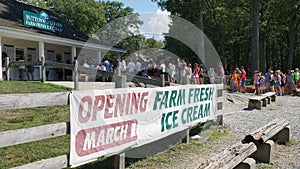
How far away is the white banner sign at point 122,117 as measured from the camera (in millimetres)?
3518

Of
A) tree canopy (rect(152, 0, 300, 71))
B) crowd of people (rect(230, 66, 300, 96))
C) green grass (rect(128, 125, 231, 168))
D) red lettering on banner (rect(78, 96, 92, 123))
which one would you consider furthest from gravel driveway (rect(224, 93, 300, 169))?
tree canopy (rect(152, 0, 300, 71))

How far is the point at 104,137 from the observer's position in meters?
3.86

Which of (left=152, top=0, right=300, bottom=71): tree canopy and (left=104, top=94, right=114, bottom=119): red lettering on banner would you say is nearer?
(left=104, top=94, right=114, bottom=119): red lettering on banner

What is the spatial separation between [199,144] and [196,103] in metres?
0.89

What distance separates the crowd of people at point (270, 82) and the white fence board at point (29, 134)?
51.6 ft

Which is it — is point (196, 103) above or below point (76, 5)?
below

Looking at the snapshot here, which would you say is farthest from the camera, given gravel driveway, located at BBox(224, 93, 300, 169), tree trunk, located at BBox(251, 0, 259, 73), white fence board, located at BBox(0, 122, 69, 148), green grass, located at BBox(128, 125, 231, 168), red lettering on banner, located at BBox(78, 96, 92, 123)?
tree trunk, located at BBox(251, 0, 259, 73)

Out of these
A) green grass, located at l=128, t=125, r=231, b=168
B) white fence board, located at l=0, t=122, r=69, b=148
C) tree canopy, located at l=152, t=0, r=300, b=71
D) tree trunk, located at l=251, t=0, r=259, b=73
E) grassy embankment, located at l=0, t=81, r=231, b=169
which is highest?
tree canopy, located at l=152, t=0, r=300, b=71

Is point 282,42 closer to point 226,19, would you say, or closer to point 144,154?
point 226,19

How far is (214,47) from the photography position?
45.6 meters

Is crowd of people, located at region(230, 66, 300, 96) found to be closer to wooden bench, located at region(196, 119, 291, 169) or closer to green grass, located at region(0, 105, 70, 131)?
Answer: wooden bench, located at region(196, 119, 291, 169)

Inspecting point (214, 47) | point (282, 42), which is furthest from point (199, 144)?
point (282, 42)

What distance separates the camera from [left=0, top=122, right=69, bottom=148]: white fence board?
9.50 ft

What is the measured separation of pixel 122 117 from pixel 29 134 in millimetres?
1359
